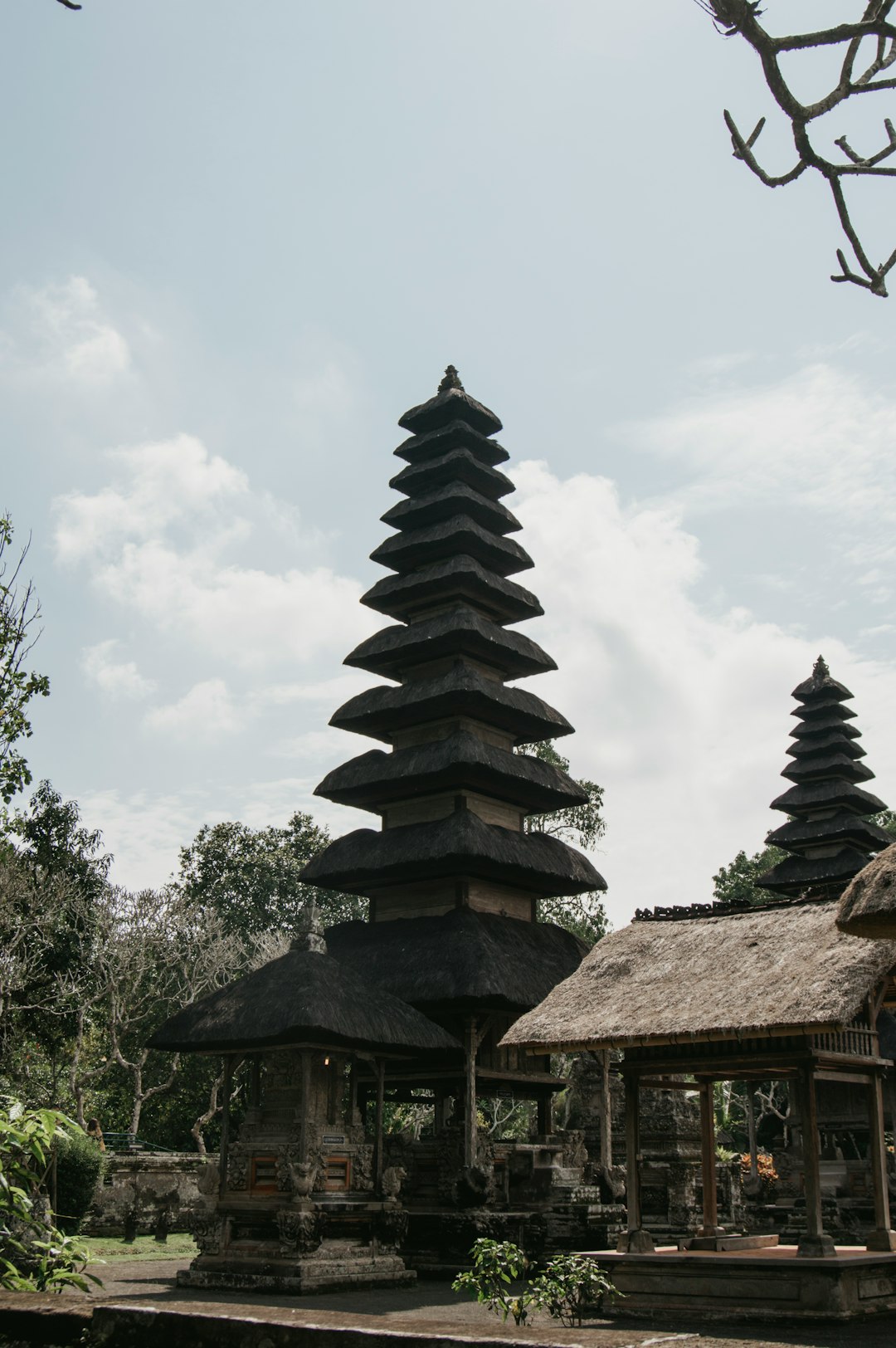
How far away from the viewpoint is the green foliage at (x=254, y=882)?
49.5 meters

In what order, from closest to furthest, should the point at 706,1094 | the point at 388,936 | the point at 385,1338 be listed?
the point at 385,1338 < the point at 706,1094 < the point at 388,936

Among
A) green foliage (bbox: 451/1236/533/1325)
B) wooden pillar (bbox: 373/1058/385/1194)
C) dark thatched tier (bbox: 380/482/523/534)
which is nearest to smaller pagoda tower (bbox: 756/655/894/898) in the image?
dark thatched tier (bbox: 380/482/523/534)

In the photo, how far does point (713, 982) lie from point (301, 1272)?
22.3ft

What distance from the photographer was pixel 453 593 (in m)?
27.3

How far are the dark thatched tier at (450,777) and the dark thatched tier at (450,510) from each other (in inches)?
234

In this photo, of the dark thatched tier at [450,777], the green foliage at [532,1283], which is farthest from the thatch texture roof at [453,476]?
the green foliage at [532,1283]

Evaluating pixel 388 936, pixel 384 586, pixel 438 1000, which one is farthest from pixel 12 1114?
pixel 384 586

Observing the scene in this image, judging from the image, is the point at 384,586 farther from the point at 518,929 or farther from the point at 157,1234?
the point at 157,1234

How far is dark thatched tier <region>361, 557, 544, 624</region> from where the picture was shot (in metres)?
27.0

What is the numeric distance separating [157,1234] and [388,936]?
736cm

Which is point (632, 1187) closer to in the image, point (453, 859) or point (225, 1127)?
point (225, 1127)

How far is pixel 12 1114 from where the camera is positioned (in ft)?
17.5

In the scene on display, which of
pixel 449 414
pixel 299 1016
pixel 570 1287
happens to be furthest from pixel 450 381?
pixel 570 1287

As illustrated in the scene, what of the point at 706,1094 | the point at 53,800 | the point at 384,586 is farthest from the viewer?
the point at 53,800
